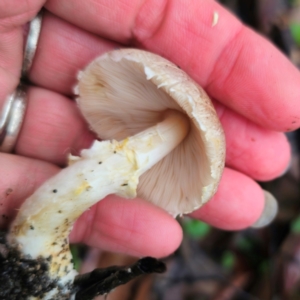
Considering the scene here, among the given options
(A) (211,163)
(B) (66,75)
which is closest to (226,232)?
(A) (211,163)

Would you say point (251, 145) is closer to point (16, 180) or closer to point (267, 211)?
point (267, 211)

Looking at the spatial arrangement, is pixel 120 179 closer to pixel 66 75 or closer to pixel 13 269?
pixel 13 269

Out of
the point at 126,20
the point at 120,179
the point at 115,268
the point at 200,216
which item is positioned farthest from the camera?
the point at 200,216

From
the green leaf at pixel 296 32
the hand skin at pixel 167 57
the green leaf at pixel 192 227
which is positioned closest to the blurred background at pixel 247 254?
the green leaf at pixel 192 227

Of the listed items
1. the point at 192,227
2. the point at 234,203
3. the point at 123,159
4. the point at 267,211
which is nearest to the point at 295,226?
the point at 267,211

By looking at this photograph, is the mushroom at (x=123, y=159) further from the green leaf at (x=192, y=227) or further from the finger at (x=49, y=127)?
the green leaf at (x=192, y=227)
